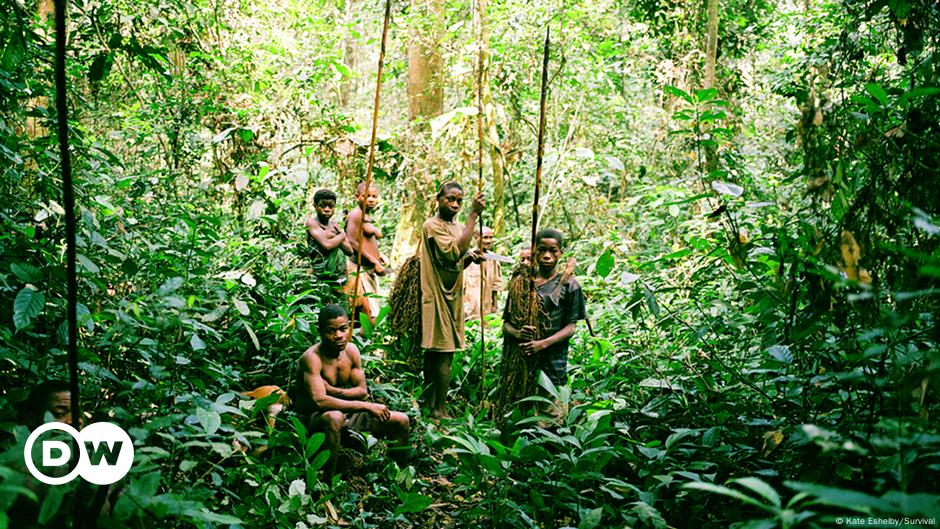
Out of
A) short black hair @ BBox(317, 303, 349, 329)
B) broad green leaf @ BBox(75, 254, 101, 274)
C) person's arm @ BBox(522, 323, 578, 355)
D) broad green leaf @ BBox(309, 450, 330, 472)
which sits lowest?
broad green leaf @ BBox(309, 450, 330, 472)

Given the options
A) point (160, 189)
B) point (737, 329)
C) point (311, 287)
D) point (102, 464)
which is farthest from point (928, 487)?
point (160, 189)

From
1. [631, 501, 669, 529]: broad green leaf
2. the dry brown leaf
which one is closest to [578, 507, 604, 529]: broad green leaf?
[631, 501, 669, 529]: broad green leaf

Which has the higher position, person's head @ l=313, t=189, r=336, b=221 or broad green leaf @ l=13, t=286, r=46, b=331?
person's head @ l=313, t=189, r=336, b=221

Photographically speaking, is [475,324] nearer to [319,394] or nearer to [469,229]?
[469,229]

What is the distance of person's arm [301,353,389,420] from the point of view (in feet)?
16.7

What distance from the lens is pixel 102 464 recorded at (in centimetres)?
283

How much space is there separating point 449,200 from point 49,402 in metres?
3.53

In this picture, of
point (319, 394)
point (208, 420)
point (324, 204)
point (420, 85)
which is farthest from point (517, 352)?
point (420, 85)

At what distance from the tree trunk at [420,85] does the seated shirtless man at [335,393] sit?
4.28m

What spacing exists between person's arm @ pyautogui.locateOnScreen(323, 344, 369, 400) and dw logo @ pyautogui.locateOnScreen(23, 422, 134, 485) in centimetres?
224

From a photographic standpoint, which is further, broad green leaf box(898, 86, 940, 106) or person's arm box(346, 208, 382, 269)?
person's arm box(346, 208, 382, 269)

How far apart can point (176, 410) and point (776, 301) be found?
3234 mm

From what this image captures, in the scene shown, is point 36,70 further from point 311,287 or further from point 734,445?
point 734,445

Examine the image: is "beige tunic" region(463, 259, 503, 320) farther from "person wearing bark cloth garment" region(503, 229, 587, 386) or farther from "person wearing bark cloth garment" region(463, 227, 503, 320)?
"person wearing bark cloth garment" region(503, 229, 587, 386)
